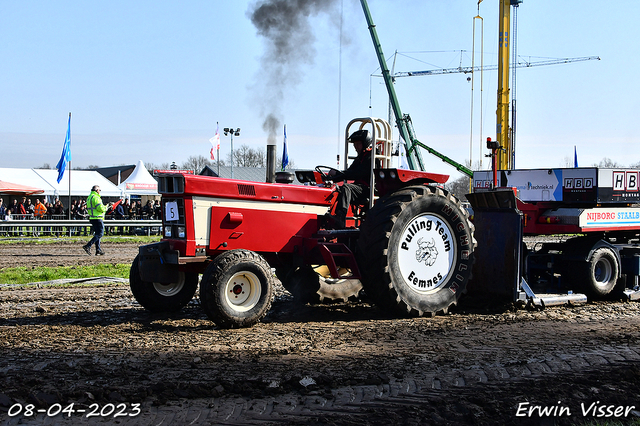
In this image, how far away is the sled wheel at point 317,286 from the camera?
7.64m

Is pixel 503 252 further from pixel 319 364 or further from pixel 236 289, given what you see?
pixel 319 364

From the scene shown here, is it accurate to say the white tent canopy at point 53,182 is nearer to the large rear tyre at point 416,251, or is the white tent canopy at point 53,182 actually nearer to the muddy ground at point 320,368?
the muddy ground at point 320,368

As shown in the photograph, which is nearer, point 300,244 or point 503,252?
point 300,244

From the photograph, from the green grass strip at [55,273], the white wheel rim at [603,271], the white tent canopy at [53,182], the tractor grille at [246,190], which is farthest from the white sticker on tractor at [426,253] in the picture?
the white tent canopy at [53,182]

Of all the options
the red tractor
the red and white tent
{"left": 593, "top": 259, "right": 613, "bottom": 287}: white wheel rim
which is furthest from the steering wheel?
the red and white tent

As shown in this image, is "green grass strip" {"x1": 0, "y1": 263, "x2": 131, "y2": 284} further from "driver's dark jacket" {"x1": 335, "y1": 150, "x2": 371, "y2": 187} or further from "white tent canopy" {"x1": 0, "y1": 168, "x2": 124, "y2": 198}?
"white tent canopy" {"x1": 0, "y1": 168, "x2": 124, "y2": 198}

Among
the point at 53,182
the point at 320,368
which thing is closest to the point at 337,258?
the point at 320,368

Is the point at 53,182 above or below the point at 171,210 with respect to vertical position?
above

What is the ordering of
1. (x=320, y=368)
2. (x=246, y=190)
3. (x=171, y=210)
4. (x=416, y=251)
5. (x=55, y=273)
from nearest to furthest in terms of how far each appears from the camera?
(x=320, y=368) < (x=171, y=210) < (x=246, y=190) < (x=416, y=251) < (x=55, y=273)

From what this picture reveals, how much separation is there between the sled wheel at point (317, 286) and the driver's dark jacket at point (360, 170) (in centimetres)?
123

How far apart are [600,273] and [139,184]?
28560 millimetres

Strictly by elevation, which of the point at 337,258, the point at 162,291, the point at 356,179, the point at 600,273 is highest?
the point at 356,179

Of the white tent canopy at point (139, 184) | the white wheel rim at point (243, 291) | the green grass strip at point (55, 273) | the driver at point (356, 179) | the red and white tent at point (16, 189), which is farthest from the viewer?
the white tent canopy at point (139, 184)

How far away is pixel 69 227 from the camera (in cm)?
2366
